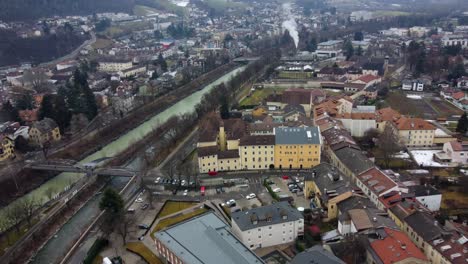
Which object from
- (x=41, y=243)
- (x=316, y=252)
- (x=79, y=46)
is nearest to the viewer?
(x=316, y=252)

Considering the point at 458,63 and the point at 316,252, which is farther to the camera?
the point at 458,63

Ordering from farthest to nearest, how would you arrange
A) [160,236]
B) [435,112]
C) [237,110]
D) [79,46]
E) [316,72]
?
1. [79,46]
2. [316,72]
3. [237,110]
4. [435,112]
5. [160,236]

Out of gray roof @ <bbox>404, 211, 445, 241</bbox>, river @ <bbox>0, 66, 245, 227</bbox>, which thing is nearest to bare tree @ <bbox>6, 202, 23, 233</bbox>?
river @ <bbox>0, 66, 245, 227</bbox>

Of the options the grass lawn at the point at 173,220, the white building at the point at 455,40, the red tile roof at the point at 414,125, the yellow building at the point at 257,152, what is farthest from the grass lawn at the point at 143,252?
the white building at the point at 455,40

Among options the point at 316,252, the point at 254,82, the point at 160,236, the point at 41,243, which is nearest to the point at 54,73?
the point at 254,82

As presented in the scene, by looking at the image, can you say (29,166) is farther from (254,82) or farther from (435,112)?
(435,112)

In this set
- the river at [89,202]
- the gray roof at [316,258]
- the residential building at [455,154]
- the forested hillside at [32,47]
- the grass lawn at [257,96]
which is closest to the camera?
the gray roof at [316,258]

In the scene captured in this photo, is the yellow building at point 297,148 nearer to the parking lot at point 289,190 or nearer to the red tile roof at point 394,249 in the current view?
the parking lot at point 289,190
